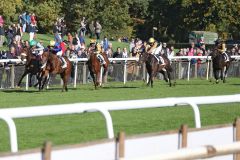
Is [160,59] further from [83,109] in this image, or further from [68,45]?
[83,109]

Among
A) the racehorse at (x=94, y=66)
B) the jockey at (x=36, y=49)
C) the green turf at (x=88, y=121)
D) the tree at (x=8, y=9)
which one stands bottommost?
the green turf at (x=88, y=121)

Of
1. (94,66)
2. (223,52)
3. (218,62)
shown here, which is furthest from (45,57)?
(223,52)

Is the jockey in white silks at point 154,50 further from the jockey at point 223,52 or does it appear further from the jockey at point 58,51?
the jockey at point 58,51

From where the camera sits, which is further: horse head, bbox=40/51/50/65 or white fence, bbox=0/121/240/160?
horse head, bbox=40/51/50/65

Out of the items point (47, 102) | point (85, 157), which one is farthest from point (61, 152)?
point (47, 102)

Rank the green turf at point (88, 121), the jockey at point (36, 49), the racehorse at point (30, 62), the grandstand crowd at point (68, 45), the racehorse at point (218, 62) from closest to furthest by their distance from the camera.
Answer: the green turf at point (88, 121) < the racehorse at point (30, 62) < the jockey at point (36, 49) < the grandstand crowd at point (68, 45) < the racehorse at point (218, 62)

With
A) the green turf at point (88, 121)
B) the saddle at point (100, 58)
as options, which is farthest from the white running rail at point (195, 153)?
the saddle at point (100, 58)

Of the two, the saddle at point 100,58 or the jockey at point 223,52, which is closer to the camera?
the saddle at point 100,58

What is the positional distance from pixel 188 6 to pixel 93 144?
55.5 m

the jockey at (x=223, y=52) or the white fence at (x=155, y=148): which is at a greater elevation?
the jockey at (x=223, y=52)

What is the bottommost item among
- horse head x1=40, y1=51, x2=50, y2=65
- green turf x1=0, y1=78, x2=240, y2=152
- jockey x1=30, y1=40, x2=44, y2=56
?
green turf x1=0, y1=78, x2=240, y2=152

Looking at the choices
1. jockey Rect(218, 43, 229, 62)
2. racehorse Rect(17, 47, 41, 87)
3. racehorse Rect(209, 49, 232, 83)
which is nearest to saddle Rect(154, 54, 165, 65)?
racehorse Rect(209, 49, 232, 83)

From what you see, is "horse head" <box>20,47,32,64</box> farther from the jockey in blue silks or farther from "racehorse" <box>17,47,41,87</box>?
the jockey in blue silks

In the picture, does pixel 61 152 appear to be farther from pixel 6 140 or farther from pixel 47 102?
pixel 47 102
